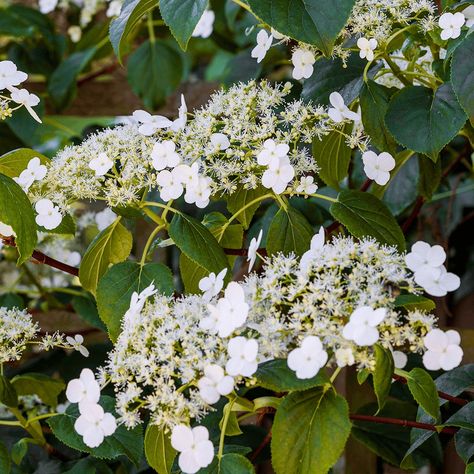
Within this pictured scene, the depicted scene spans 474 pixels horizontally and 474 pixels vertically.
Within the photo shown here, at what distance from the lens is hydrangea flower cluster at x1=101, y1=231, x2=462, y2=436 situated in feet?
1.86

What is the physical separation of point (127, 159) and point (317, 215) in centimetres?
44

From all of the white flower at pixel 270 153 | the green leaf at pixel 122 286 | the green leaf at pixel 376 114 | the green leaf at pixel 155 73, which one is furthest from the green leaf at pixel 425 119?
the green leaf at pixel 155 73

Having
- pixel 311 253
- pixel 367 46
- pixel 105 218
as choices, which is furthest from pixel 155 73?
pixel 311 253

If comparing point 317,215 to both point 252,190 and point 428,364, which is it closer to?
point 252,190

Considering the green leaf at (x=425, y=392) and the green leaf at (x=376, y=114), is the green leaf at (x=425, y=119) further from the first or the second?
the green leaf at (x=425, y=392)

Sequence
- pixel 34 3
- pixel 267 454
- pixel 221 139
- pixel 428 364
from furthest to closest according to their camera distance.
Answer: pixel 34 3 < pixel 267 454 < pixel 221 139 < pixel 428 364

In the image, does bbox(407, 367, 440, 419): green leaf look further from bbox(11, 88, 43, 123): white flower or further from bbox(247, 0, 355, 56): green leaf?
bbox(11, 88, 43, 123): white flower

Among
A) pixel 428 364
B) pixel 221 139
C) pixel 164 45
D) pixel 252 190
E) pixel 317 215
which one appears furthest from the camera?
pixel 164 45

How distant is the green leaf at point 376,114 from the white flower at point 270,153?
0.13 meters

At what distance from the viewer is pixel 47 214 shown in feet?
2.41

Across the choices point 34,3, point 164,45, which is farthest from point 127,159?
point 34,3

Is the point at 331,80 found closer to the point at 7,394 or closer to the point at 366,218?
the point at 366,218

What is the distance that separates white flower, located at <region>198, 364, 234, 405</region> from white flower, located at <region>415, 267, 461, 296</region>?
0.14 metres

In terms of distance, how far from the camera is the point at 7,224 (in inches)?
28.0
